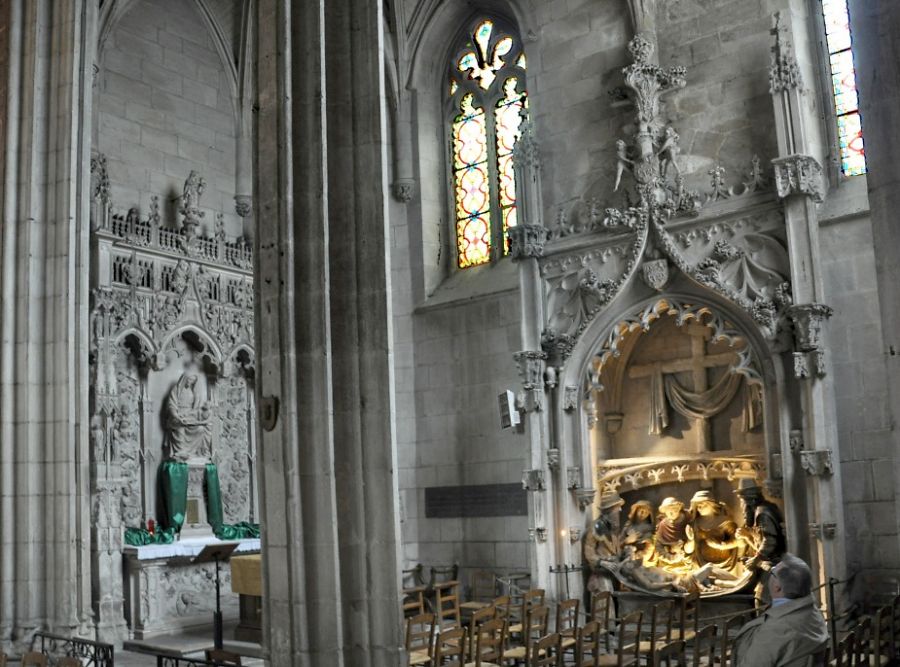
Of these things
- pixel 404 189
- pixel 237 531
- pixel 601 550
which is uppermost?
pixel 404 189

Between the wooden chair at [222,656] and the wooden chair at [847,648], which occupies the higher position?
the wooden chair at [847,648]

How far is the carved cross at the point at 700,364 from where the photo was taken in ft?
48.4

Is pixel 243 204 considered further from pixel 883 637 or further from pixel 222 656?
pixel 883 637

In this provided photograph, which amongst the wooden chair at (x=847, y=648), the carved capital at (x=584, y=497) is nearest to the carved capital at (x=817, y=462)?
the carved capital at (x=584, y=497)

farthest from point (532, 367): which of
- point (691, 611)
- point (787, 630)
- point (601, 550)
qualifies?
point (787, 630)

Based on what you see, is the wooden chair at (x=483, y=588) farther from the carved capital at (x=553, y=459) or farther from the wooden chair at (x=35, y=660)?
the wooden chair at (x=35, y=660)

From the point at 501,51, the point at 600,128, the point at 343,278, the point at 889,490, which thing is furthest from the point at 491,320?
the point at 343,278

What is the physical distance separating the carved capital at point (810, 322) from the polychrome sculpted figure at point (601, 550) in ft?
12.7

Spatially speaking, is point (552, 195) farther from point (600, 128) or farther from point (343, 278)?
point (343, 278)

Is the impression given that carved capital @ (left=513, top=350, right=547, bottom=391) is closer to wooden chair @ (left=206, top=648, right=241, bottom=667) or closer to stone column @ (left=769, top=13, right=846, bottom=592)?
stone column @ (left=769, top=13, right=846, bottom=592)

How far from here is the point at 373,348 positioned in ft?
26.7

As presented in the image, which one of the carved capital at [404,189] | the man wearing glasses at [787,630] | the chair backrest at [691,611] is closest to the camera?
the man wearing glasses at [787,630]

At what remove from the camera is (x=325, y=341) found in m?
8.06

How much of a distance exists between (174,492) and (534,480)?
5.65 metres
